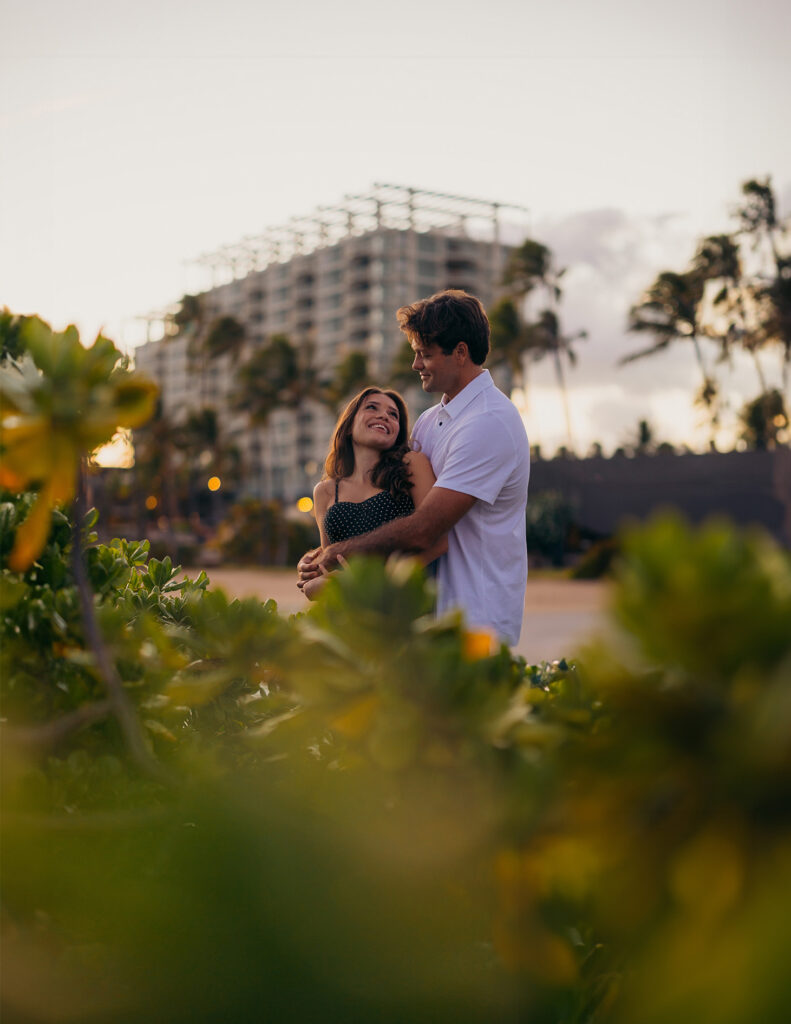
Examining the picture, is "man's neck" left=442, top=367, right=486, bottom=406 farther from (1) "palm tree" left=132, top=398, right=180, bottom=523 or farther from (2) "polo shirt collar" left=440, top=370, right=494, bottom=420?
(1) "palm tree" left=132, top=398, right=180, bottom=523

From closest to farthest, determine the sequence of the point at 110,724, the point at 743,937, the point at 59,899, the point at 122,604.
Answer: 1. the point at 743,937
2. the point at 59,899
3. the point at 110,724
4. the point at 122,604

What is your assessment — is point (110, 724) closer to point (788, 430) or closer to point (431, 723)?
point (431, 723)

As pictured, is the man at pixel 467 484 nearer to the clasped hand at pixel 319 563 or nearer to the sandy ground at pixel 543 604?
the clasped hand at pixel 319 563

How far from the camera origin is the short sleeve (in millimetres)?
2605

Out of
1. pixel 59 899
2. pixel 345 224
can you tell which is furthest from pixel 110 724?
pixel 345 224

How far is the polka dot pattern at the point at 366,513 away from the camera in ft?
10.0

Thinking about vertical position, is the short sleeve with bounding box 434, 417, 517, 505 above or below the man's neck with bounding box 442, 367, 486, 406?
below

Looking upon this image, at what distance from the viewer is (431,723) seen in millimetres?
928

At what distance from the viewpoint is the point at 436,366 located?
9.68ft

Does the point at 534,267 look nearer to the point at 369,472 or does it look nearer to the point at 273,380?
the point at 273,380

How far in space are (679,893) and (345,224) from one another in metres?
81.3

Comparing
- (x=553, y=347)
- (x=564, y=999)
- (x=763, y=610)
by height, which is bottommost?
(x=564, y=999)

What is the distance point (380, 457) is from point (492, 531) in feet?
1.96

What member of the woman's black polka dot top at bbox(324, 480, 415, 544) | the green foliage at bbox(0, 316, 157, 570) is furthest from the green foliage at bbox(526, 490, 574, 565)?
the green foliage at bbox(0, 316, 157, 570)
